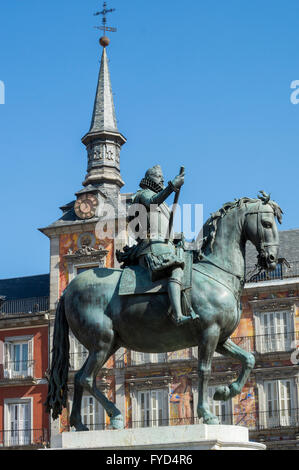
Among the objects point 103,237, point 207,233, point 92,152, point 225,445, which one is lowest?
point 225,445

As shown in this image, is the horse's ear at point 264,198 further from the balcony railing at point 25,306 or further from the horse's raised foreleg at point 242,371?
the balcony railing at point 25,306

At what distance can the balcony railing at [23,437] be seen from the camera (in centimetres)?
4150

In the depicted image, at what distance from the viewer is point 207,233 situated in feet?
41.4

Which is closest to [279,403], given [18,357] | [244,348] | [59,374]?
[244,348]

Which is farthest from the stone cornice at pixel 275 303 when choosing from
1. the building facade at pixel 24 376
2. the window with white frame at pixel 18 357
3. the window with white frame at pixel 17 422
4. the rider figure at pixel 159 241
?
the rider figure at pixel 159 241

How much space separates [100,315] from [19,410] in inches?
1248

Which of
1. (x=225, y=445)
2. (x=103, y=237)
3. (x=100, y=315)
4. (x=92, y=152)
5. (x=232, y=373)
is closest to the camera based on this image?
(x=225, y=445)

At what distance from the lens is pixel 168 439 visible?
11.2m

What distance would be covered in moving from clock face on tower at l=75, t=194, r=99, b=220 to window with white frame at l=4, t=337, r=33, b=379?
6.62m

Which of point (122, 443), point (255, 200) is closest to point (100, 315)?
point (122, 443)

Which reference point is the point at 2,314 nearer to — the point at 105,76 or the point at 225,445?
the point at 105,76

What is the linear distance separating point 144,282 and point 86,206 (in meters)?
32.8

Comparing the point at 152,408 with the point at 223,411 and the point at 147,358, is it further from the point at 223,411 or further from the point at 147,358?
the point at 223,411

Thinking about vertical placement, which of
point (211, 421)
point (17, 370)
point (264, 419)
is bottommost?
point (211, 421)
